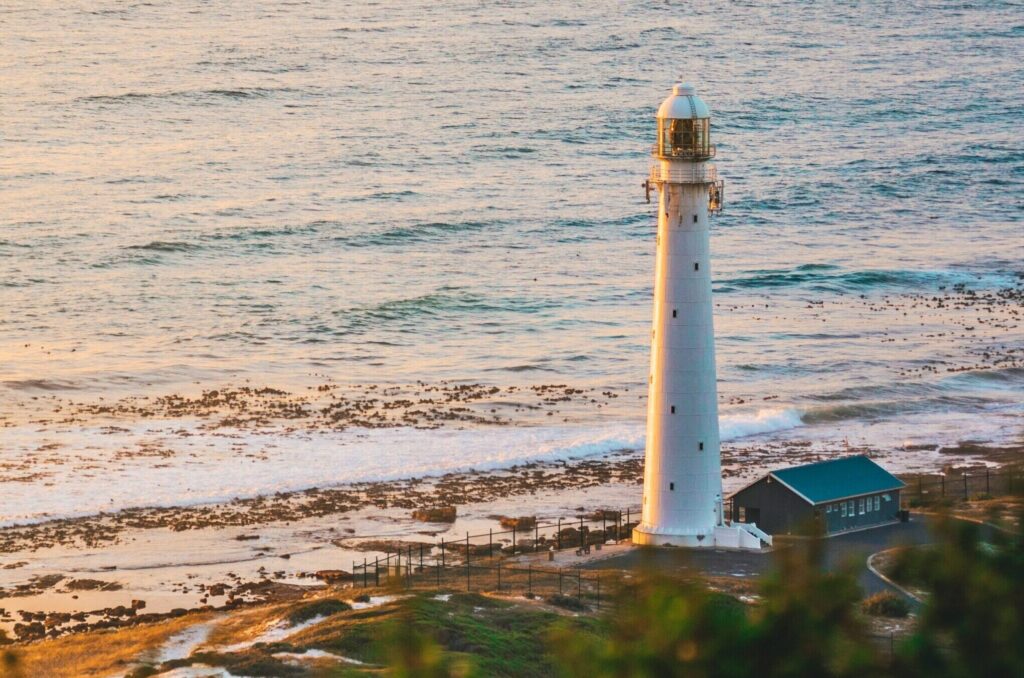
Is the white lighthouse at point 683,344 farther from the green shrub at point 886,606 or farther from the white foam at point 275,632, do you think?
the white foam at point 275,632

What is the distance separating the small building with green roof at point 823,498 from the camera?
35.0m

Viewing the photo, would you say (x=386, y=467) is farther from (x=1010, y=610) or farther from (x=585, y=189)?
(x=585, y=189)

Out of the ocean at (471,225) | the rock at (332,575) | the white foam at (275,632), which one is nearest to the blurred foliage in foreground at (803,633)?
the white foam at (275,632)

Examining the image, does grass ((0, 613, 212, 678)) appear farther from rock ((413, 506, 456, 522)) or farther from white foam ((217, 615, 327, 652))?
rock ((413, 506, 456, 522))

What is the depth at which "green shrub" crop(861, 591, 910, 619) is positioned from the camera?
2697cm

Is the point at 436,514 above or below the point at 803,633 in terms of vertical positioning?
below

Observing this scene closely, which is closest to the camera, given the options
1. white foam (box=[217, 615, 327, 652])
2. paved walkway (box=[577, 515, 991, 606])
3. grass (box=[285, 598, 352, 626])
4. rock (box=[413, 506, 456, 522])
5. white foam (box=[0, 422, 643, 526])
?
white foam (box=[217, 615, 327, 652])

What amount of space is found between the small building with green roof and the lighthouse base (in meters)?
1.06

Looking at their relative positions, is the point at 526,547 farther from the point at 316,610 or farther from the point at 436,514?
the point at 316,610

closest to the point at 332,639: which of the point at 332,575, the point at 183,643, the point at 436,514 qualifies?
the point at 183,643

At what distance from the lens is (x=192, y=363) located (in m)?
58.5

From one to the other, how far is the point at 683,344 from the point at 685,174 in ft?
9.68

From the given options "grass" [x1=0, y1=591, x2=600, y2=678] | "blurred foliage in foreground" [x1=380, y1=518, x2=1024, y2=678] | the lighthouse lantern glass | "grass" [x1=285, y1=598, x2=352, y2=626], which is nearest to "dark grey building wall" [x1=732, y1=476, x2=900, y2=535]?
the lighthouse lantern glass

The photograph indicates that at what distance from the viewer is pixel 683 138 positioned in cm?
3281
